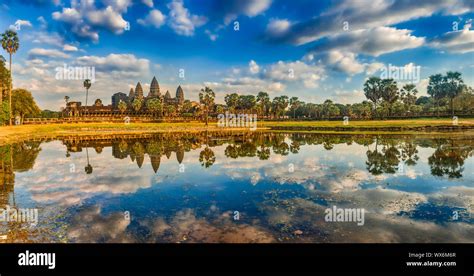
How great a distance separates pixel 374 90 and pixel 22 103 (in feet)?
387

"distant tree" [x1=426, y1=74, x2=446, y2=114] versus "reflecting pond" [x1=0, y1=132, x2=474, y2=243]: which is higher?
"distant tree" [x1=426, y1=74, x2=446, y2=114]

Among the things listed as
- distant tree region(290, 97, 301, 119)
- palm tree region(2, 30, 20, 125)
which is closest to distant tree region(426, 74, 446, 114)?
distant tree region(290, 97, 301, 119)

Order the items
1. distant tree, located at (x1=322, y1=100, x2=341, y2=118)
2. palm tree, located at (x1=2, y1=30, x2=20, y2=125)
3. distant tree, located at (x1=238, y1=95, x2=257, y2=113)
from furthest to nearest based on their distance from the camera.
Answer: distant tree, located at (x1=238, y1=95, x2=257, y2=113)
distant tree, located at (x1=322, y1=100, x2=341, y2=118)
palm tree, located at (x1=2, y1=30, x2=20, y2=125)

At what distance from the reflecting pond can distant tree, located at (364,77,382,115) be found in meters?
103

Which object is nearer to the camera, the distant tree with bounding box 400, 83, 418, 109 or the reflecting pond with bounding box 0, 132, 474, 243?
the reflecting pond with bounding box 0, 132, 474, 243

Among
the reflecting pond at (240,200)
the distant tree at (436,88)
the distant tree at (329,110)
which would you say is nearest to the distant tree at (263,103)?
the distant tree at (329,110)

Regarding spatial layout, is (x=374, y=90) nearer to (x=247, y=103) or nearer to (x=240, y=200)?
(x=247, y=103)

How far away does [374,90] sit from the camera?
11731 cm

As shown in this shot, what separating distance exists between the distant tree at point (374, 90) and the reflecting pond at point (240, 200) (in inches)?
4049

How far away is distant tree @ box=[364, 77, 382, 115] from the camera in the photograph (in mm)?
116000

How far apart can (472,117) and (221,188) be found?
295 feet

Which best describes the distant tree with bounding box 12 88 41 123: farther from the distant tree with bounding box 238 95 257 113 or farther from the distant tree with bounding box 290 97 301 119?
the distant tree with bounding box 290 97 301 119

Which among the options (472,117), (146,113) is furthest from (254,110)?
(472,117)
